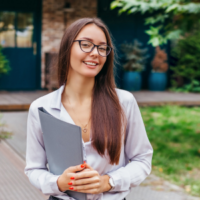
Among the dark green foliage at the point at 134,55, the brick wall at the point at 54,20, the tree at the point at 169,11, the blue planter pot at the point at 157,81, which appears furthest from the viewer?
the blue planter pot at the point at 157,81

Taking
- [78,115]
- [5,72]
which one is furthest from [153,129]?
[5,72]

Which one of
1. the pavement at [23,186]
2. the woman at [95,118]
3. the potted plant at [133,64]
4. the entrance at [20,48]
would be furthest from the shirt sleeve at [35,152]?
the potted plant at [133,64]

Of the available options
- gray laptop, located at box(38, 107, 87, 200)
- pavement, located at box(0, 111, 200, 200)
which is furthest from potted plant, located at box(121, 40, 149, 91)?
gray laptop, located at box(38, 107, 87, 200)

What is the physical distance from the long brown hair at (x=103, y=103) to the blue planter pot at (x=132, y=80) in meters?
9.67

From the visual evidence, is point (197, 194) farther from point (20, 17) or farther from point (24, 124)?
point (20, 17)

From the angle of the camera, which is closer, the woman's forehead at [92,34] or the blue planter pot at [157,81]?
the woman's forehead at [92,34]

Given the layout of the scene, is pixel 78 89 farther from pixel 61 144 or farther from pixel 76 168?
pixel 76 168

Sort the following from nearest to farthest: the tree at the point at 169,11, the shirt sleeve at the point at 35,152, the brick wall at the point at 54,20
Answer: the shirt sleeve at the point at 35,152 < the tree at the point at 169,11 < the brick wall at the point at 54,20

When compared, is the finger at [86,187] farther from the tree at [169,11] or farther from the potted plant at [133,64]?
the potted plant at [133,64]

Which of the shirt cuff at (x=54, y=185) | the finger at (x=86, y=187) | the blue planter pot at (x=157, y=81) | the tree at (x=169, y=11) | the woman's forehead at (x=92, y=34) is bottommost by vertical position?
the blue planter pot at (x=157, y=81)

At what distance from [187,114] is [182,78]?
13.6 feet

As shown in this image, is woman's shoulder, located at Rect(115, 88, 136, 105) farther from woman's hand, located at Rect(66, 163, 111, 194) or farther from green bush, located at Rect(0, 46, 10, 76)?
green bush, located at Rect(0, 46, 10, 76)

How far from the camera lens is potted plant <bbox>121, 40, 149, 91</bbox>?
11289 millimetres

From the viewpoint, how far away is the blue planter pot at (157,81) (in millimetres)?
11570
